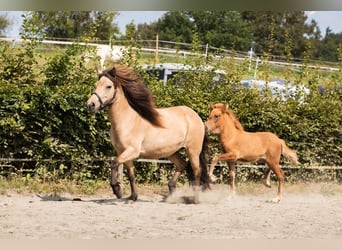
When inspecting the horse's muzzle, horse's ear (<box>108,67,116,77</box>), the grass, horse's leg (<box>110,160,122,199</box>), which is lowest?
the grass

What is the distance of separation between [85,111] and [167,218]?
110 inches

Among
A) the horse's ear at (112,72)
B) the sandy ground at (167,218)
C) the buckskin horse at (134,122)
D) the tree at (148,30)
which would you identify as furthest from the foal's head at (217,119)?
the tree at (148,30)

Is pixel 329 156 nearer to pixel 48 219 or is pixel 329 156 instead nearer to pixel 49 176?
pixel 49 176

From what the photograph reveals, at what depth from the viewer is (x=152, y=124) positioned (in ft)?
22.0

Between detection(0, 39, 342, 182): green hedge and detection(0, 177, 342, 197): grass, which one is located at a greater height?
detection(0, 39, 342, 182): green hedge

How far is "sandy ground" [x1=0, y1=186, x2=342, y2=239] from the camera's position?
15.2ft

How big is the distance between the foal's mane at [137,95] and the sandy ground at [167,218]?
1.04 metres

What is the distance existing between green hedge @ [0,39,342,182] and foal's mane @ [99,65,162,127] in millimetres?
1450

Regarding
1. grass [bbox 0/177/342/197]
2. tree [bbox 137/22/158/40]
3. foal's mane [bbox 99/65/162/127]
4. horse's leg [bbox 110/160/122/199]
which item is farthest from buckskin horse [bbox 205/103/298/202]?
tree [bbox 137/22/158/40]

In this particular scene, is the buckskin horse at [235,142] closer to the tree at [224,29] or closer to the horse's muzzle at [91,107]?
the horse's muzzle at [91,107]

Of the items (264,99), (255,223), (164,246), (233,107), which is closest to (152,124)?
(255,223)

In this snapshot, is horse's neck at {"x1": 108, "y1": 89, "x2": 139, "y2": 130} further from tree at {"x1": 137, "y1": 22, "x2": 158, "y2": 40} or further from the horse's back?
tree at {"x1": 137, "y1": 22, "x2": 158, "y2": 40}

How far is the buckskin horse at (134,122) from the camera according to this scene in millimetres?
6379

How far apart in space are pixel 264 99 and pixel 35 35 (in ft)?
12.6
